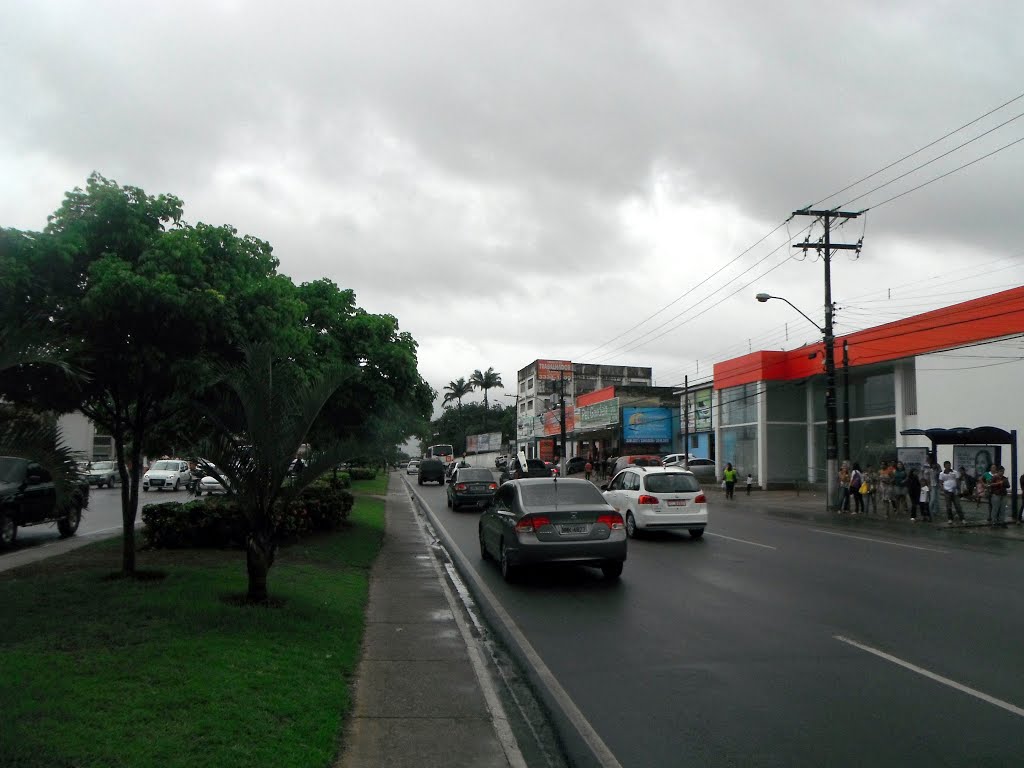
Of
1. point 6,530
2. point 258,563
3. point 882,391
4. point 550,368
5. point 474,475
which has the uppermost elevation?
point 550,368

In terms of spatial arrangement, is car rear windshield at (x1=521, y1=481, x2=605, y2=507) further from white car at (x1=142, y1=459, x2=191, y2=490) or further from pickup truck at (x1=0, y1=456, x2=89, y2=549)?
white car at (x1=142, y1=459, x2=191, y2=490)

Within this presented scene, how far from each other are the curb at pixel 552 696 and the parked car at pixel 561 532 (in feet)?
2.66

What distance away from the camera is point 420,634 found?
8.62m

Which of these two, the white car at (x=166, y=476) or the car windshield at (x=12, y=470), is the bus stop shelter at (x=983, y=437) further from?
the white car at (x=166, y=476)

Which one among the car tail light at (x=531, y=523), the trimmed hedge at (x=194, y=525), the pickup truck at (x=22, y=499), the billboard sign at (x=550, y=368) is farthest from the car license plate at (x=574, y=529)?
the billboard sign at (x=550, y=368)

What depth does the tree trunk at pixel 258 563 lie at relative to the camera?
29.5ft

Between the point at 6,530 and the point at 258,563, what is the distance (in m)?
8.68

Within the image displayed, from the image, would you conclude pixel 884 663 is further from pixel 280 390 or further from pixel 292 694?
pixel 280 390

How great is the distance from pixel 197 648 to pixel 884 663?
612cm

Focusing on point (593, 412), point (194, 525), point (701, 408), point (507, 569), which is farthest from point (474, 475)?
point (593, 412)

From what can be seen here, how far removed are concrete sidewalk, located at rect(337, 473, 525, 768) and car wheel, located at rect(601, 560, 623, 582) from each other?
8.72 feet

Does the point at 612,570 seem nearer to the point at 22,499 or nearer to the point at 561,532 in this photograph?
the point at 561,532

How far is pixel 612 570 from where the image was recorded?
1241cm

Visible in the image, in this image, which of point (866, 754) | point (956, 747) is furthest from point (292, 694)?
point (956, 747)
